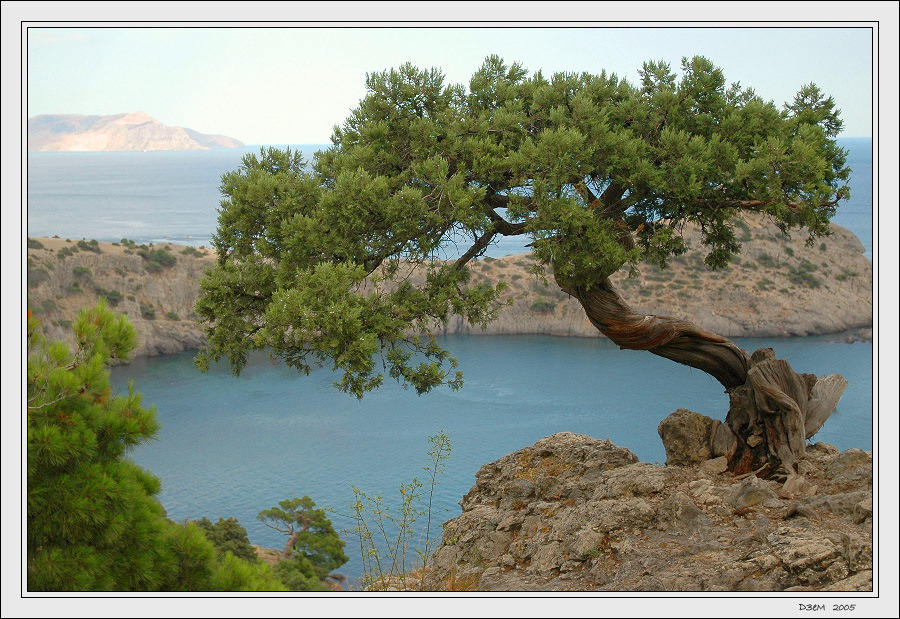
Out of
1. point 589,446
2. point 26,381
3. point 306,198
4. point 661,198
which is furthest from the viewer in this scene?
point 589,446

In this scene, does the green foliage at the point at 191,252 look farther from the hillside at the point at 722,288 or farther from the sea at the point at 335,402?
the sea at the point at 335,402

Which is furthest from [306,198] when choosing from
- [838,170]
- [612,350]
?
[612,350]

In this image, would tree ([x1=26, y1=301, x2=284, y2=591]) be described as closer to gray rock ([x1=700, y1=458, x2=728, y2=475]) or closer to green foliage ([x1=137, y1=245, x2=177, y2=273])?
gray rock ([x1=700, y1=458, x2=728, y2=475])

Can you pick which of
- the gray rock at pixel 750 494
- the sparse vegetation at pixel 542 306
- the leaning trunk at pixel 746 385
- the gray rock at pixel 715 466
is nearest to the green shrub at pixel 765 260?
the sparse vegetation at pixel 542 306

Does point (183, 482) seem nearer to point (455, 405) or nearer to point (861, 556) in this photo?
point (455, 405)

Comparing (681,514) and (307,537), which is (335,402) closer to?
(307,537)

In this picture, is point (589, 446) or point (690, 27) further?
point (589, 446)

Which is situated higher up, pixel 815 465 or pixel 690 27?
pixel 690 27

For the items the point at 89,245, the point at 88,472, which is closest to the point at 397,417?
the point at 89,245
